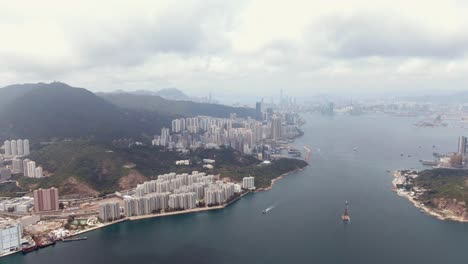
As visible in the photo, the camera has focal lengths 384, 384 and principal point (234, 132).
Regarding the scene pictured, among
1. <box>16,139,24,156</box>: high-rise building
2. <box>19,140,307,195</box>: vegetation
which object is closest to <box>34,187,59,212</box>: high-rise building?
<box>19,140,307,195</box>: vegetation

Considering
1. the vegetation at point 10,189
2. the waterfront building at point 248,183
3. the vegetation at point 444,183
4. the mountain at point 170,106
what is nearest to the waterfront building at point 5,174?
the vegetation at point 10,189

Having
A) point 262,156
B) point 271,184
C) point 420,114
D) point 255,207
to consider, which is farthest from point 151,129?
point 420,114

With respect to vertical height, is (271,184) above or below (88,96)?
below

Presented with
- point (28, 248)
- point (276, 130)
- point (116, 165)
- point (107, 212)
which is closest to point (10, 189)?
point (116, 165)

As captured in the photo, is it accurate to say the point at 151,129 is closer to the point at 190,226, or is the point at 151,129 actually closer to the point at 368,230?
the point at 190,226

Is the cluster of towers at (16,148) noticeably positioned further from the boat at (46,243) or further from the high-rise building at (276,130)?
the high-rise building at (276,130)
